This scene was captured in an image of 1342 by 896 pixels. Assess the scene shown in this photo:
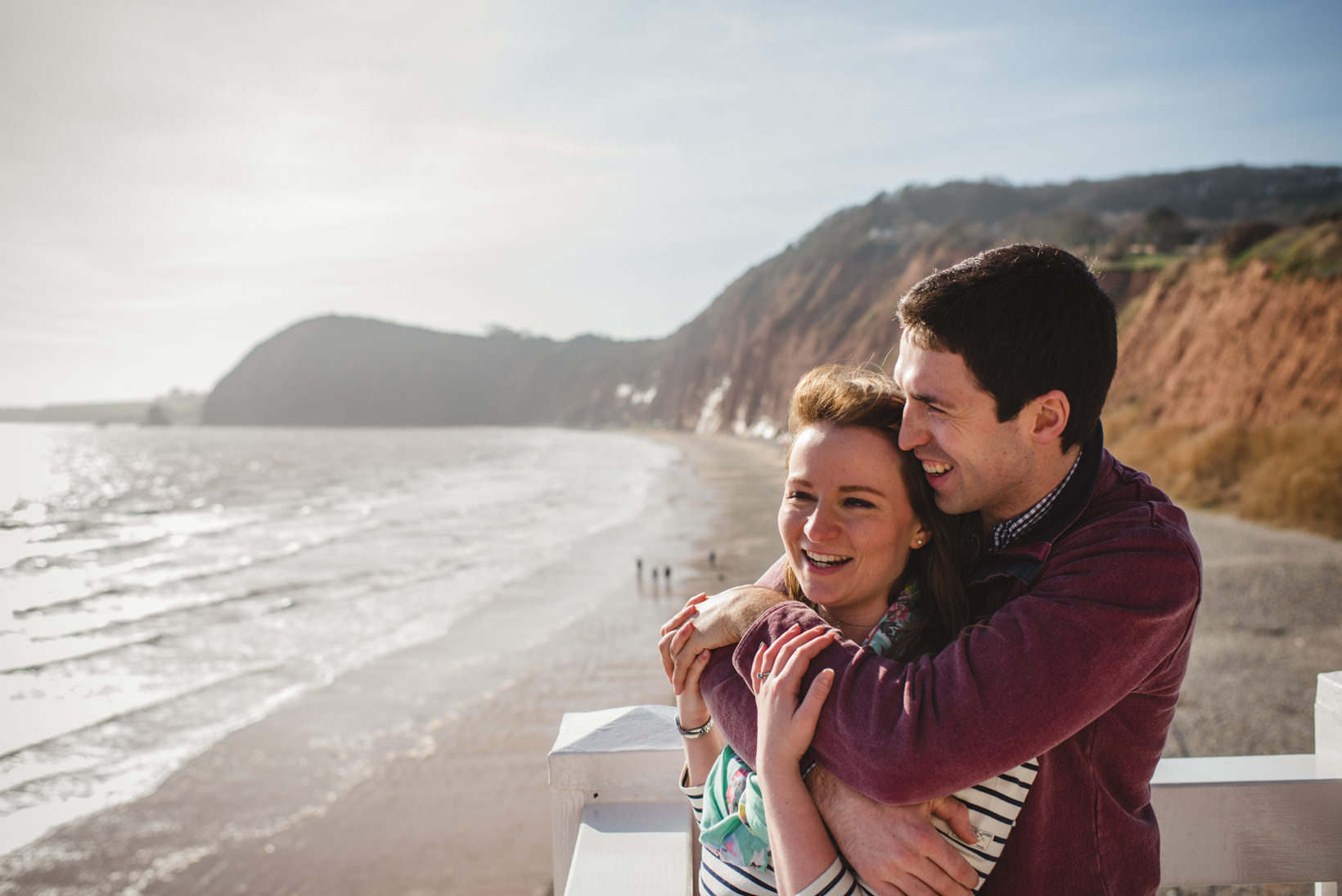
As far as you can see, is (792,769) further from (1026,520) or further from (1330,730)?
(1330,730)

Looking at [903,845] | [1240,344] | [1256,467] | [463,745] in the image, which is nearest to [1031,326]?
[903,845]

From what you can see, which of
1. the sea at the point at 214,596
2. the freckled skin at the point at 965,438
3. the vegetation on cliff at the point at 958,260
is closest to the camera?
the freckled skin at the point at 965,438

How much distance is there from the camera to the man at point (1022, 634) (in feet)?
3.80

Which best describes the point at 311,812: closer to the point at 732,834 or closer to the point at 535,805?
the point at 535,805

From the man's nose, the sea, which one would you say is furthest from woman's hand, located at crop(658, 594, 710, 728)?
the sea

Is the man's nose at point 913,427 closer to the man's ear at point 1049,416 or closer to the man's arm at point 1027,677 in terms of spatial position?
the man's ear at point 1049,416

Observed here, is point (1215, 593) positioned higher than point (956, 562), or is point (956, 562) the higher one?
point (956, 562)

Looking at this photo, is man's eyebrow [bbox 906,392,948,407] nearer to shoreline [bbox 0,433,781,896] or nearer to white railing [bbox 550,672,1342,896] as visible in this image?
white railing [bbox 550,672,1342,896]

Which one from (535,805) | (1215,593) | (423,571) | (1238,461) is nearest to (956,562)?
(535,805)

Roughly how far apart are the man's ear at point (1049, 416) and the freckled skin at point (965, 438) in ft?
0.03

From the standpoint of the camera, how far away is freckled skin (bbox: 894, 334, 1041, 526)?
1.41m

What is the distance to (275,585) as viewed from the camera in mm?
16703

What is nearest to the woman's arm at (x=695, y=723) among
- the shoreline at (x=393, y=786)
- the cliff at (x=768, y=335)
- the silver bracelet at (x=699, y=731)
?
the silver bracelet at (x=699, y=731)

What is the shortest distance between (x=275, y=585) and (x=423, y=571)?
114 inches
